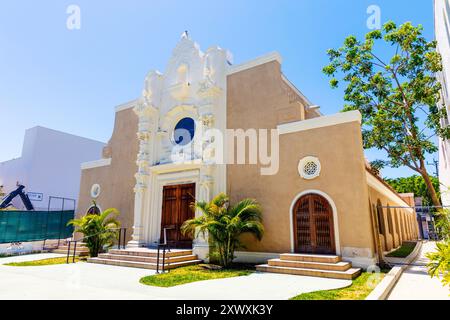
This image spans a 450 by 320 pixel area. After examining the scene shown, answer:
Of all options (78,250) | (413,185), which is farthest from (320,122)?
(413,185)

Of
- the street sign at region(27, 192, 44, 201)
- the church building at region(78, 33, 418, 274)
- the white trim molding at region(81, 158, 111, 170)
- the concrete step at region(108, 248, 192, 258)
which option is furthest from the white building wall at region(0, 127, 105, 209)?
the concrete step at region(108, 248, 192, 258)

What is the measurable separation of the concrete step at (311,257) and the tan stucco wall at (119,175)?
8415 mm

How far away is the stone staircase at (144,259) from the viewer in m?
9.60

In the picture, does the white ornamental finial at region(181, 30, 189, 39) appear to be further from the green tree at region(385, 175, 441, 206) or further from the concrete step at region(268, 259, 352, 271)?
the green tree at region(385, 175, 441, 206)

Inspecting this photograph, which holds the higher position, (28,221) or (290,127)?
(290,127)

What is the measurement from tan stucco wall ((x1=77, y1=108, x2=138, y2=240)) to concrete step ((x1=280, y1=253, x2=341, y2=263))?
842 centimetres

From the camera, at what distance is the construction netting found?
14875mm

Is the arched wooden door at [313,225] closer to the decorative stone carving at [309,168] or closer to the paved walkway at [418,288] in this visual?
the decorative stone carving at [309,168]

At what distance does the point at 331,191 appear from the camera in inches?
356

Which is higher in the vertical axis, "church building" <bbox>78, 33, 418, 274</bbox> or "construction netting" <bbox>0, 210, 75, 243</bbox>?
"church building" <bbox>78, 33, 418, 274</bbox>
